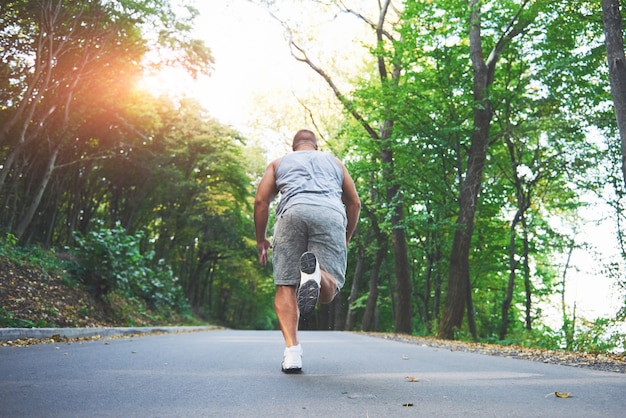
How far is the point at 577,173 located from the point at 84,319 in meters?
11.8

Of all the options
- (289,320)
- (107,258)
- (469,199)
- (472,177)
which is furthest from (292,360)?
(472,177)

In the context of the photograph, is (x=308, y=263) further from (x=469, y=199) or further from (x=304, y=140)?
(x=469, y=199)

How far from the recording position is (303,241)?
4465mm

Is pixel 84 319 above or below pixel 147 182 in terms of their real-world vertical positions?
below

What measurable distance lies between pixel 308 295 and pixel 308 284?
0.25 ft

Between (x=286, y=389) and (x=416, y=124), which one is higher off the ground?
(x=416, y=124)

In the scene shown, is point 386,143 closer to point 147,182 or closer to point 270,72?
point 147,182

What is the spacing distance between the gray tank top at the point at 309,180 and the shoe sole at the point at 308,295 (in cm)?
71

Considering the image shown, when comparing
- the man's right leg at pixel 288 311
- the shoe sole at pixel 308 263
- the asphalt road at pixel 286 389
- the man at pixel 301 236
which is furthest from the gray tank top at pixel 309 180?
the asphalt road at pixel 286 389

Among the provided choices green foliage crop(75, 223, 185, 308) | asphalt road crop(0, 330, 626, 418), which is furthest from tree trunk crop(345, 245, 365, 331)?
asphalt road crop(0, 330, 626, 418)

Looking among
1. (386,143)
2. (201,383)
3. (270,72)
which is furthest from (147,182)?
(201,383)

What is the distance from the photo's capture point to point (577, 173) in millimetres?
14375

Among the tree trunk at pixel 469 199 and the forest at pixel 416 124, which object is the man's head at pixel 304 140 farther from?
the tree trunk at pixel 469 199

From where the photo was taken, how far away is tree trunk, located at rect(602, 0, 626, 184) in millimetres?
8297
